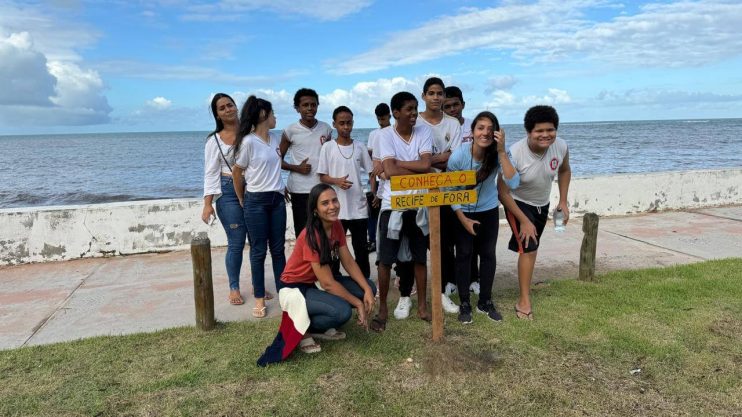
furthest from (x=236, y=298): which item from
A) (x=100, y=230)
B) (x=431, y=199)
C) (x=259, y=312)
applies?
(x=100, y=230)

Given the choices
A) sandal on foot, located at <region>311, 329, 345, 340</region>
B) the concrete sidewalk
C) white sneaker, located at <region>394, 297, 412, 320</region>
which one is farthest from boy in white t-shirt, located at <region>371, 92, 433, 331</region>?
the concrete sidewalk

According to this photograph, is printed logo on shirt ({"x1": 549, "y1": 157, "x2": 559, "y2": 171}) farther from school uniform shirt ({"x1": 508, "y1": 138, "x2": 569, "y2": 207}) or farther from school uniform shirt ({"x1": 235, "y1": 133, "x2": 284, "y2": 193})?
school uniform shirt ({"x1": 235, "y1": 133, "x2": 284, "y2": 193})

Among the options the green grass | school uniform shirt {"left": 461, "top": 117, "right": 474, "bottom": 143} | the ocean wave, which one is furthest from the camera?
the ocean wave

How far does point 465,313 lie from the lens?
12.8ft

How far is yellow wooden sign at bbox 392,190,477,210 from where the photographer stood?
320cm

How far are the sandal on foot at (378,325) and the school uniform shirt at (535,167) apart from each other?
152cm

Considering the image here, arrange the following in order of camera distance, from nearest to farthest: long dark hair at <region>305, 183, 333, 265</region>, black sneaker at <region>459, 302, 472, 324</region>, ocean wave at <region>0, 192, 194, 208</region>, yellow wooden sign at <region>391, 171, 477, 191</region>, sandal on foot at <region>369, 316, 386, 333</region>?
yellow wooden sign at <region>391, 171, 477, 191</region> → long dark hair at <region>305, 183, 333, 265</region> → sandal on foot at <region>369, 316, 386, 333</region> → black sneaker at <region>459, 302, 472, 324</region> → ocean wave at <region>0, 192, 194, 208</region>

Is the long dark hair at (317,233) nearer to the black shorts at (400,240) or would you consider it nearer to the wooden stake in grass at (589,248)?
the black shorts at (400,240)

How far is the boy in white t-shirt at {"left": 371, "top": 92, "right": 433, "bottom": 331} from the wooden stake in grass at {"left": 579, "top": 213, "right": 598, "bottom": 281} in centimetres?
194

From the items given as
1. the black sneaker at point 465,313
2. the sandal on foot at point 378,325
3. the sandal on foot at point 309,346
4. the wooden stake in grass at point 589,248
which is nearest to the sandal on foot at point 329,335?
the sandal on foot at point 309,346

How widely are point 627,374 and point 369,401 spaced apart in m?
1.66

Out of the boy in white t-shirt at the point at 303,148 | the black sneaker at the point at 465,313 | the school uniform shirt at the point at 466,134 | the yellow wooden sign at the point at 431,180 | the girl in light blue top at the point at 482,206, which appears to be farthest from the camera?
the boy in white t-shirt at the point at 303,148

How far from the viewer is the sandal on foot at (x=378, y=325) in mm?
3727

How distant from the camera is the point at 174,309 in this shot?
4.37m
